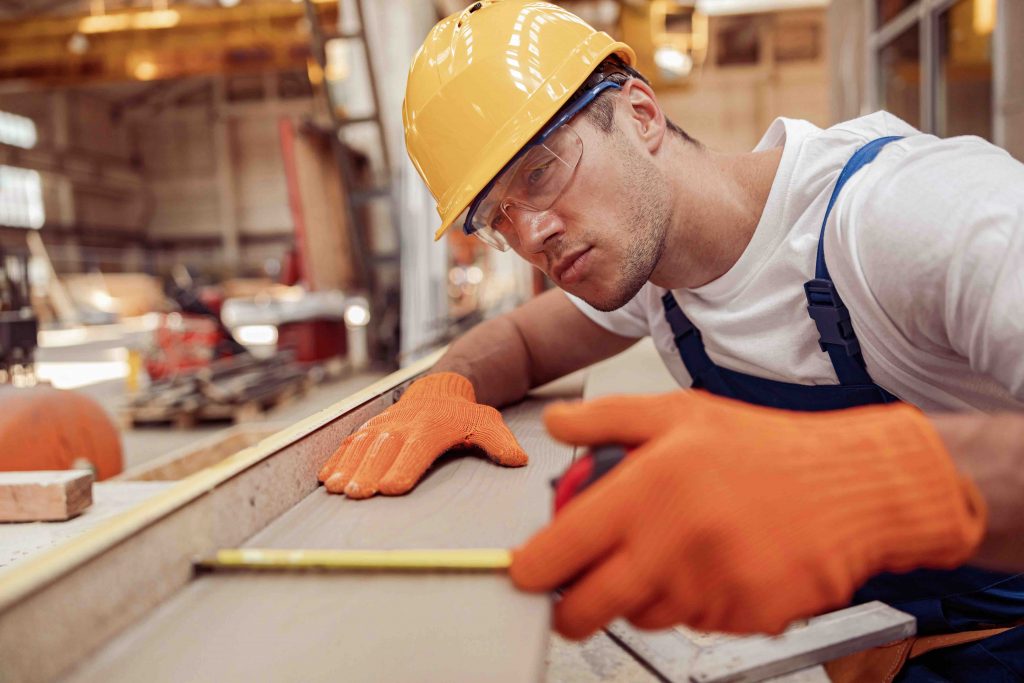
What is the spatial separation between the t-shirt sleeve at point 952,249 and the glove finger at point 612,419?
21.2 inches

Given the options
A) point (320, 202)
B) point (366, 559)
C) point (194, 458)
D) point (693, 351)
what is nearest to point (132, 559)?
point (366, 559)

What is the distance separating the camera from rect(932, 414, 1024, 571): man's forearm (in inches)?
31.7

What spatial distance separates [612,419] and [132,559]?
61cm

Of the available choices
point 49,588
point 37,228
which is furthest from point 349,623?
point 37,228

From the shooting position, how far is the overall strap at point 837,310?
136 cm

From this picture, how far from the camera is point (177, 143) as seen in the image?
72.3ft

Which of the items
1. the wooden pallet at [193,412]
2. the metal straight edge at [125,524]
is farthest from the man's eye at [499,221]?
the wooden pallet at [193,412]

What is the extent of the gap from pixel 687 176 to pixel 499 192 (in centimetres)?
47

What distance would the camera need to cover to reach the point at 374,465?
1243 millimetres

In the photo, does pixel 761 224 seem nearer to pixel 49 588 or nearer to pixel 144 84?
pixel 49 588

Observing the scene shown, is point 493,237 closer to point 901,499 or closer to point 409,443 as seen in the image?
point 409,443

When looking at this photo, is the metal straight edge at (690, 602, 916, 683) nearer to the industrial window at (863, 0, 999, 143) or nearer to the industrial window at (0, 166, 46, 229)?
the industrial window at (863, 0, 999, 143)

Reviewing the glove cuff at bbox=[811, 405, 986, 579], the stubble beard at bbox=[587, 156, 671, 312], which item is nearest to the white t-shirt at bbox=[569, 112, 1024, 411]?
the stubble beard at bbox=[587, 156, 671, 312]

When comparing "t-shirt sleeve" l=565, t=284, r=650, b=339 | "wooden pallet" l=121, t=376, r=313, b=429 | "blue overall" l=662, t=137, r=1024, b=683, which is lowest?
"wooden pallet" l=121, t=376, r=313, b=429
